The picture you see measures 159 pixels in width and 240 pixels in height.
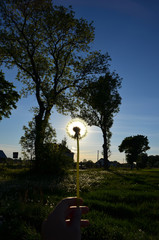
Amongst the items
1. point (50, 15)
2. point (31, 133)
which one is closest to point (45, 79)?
point (50, 15)

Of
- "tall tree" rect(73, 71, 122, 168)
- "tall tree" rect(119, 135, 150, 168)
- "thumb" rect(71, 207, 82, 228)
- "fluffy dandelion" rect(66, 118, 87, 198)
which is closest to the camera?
"thumb" rect(71, 207, 82, 228)

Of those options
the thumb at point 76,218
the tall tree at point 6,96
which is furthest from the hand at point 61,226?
the tall tree at point 6,96

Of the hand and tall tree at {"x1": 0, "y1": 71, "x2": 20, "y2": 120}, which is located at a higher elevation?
tall tree at {"x1": 0, "y1": 71, "x2": 20, "y2": 120}

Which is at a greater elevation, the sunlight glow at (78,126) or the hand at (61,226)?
→ the sunlight glow at (78,126)

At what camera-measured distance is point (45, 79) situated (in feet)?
95.0

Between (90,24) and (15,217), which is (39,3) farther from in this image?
(15,217)

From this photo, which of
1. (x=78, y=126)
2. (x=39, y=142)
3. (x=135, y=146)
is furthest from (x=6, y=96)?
(x=135, y=146)

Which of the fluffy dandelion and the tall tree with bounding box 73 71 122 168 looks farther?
the tall tree with bounding box 73 71 122 168

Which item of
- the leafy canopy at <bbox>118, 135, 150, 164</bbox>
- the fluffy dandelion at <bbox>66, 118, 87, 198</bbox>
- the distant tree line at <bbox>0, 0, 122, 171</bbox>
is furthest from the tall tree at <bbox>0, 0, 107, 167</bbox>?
the leafy canopy at <bbox>118, 135, 150, 164</bbox>

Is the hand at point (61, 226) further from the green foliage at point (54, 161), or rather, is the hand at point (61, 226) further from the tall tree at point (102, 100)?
the tall tree at point (102, 100)

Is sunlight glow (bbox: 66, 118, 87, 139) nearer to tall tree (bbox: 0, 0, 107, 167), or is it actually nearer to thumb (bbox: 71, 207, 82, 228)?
thumb (bbox: 71, 207, 82, 228)

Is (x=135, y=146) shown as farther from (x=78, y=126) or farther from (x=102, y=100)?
(x=78, y=126)

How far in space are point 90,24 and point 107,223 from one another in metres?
26.6

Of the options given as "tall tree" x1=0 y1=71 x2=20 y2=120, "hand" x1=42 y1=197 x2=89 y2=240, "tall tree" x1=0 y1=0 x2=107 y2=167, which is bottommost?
"hand" x1=42 y1=197 x2=89 y2=240
